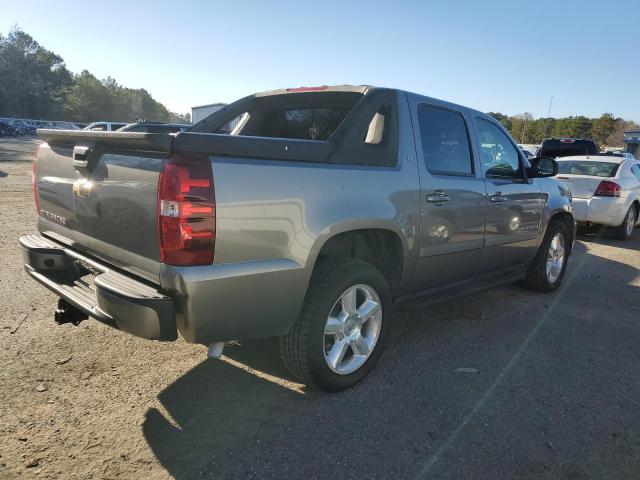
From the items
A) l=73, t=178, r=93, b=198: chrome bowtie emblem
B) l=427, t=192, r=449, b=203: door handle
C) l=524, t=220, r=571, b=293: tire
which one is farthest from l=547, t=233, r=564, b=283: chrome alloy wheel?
l=73, t=178, r=93, b=198: chrome bowtie emblem

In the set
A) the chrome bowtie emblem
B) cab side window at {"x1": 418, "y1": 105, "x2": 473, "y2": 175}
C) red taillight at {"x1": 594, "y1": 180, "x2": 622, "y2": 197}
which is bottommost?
red taillight at {"x1": 594, "y1": 180, "x2": 622, "y2": 197}

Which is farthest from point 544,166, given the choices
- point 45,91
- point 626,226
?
point 45,91

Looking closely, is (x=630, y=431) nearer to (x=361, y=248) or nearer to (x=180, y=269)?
(x=361, y=248)

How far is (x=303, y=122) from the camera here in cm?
388

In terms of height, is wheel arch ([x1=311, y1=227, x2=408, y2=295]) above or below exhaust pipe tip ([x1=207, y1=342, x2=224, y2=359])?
above

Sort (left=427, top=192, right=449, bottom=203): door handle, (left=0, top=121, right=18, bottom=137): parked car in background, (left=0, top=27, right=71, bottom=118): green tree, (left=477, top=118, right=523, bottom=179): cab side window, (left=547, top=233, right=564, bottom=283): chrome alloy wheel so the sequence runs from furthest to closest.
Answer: (left=0, top=27, right=71, bottom=118): green tree → (left=0, top=121, right=18, bottom=137): parked car in background → (left=547, top=233, right=564, bottom=283): chrome alloy wheel → (left=477, top=118, right=523, bottom=179): cab side window → (left=427, top=192, right=449, bottom=203): door handle

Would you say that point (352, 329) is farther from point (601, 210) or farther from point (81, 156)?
point (601, 210)

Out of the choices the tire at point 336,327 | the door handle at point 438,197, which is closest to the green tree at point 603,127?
the door handle at point 438,197

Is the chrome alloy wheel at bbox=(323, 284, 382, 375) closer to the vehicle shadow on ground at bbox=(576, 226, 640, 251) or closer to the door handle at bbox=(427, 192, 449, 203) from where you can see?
the door handle at bbox=(427, 192, 449, 203)

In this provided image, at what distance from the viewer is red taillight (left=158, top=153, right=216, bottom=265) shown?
217 cm

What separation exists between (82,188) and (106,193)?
1.01 feet

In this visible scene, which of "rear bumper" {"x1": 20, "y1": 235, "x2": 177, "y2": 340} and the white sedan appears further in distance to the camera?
the white sedan

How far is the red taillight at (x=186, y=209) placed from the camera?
7.13 ft

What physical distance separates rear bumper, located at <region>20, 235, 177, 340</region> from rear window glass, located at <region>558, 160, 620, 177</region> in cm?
886
